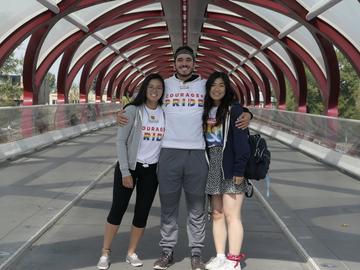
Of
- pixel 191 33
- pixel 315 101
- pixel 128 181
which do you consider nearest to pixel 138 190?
pixel 128 181

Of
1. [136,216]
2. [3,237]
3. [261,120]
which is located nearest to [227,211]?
[136,216]

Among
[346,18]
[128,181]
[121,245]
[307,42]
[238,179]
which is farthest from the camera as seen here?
[307,42]

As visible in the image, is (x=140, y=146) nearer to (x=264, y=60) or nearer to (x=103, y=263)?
(x=103, y=263)

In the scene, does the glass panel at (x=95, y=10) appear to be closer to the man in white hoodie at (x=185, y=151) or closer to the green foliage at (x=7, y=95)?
the man in white hoodie at (x=185, y=151)

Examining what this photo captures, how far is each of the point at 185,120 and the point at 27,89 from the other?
1990 cm

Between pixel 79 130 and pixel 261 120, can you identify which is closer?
pixel 79 130

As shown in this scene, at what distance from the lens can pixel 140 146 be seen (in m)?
4.61

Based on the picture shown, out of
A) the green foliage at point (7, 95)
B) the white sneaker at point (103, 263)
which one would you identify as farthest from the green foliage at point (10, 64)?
the white sneaker at point (103, 263)

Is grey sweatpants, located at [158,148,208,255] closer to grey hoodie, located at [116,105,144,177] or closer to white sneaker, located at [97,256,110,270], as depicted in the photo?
grey hoodie, located at [116,105,144,177]

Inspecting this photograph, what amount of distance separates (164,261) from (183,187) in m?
0.65

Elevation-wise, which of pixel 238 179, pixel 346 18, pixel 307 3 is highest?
pixel 307 3

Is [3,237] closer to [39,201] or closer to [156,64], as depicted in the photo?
[39,201]

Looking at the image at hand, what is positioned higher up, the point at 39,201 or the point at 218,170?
the point at 218,170

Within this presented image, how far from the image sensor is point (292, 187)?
29.8 feet
